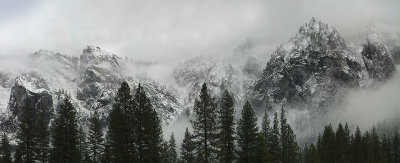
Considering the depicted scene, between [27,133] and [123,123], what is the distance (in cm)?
1172

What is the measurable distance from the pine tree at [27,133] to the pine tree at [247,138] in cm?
2401

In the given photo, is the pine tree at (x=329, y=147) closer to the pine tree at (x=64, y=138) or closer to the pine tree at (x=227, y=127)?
the pine tree at (x=227, y=127)

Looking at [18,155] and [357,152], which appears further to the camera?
[357,152]

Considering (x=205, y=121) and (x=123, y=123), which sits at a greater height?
(x=205, y=121)

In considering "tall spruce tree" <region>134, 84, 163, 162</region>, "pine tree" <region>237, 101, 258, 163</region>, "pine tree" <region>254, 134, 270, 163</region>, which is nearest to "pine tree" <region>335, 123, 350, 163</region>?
"pine tree" <region>237, 101, 258, 163</region>

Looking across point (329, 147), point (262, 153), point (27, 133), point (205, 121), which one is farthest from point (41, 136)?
point (329, 147)

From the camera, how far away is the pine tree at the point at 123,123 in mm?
52844

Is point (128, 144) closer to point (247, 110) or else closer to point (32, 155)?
point (32, 155)

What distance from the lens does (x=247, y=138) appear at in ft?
204

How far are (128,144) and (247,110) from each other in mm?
17290

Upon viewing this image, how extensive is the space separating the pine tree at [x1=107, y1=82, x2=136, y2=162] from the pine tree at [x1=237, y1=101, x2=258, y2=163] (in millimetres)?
14181

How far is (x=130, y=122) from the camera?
174ft

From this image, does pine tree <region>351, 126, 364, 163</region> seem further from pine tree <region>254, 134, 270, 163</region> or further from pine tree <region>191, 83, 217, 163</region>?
pine tree <region>191, 83, 217, 163</region>

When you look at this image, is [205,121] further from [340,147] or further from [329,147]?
[340,147]
